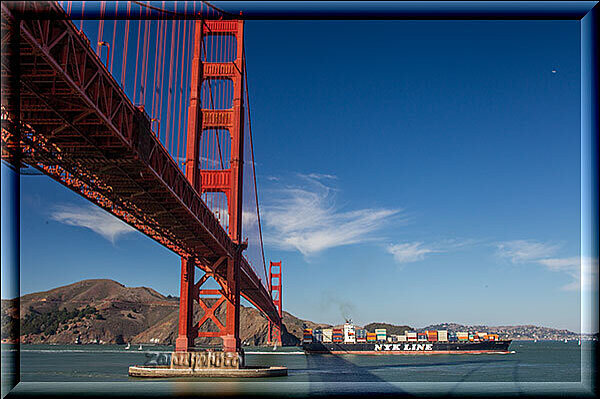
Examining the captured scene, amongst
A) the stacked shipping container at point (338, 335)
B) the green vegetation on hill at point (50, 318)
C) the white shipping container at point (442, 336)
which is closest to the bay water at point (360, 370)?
the stacked shipping container at point (338, 335)

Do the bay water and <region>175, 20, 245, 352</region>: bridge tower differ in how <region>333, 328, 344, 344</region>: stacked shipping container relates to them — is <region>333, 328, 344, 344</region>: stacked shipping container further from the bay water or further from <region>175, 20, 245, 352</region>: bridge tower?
<region>175, 20, 245, 352</region>: bridge tower

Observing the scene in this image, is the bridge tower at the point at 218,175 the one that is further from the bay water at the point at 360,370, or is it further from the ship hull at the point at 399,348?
the ship hull at the point at 399,348

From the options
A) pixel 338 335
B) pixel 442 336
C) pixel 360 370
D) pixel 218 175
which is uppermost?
pixel 218 175

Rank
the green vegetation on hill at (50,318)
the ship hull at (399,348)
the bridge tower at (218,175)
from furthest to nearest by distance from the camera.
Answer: the green vegetation on hill at (50,318) < the ship hull at (399,348) < the bridge tower at (218,175)

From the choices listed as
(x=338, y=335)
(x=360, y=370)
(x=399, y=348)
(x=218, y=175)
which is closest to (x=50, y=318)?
(x=338, y=335)

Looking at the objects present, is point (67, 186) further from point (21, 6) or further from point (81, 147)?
point (21, 6)

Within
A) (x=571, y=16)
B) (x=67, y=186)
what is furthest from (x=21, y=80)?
(x=571, y=16)

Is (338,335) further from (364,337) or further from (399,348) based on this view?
(399,348)
